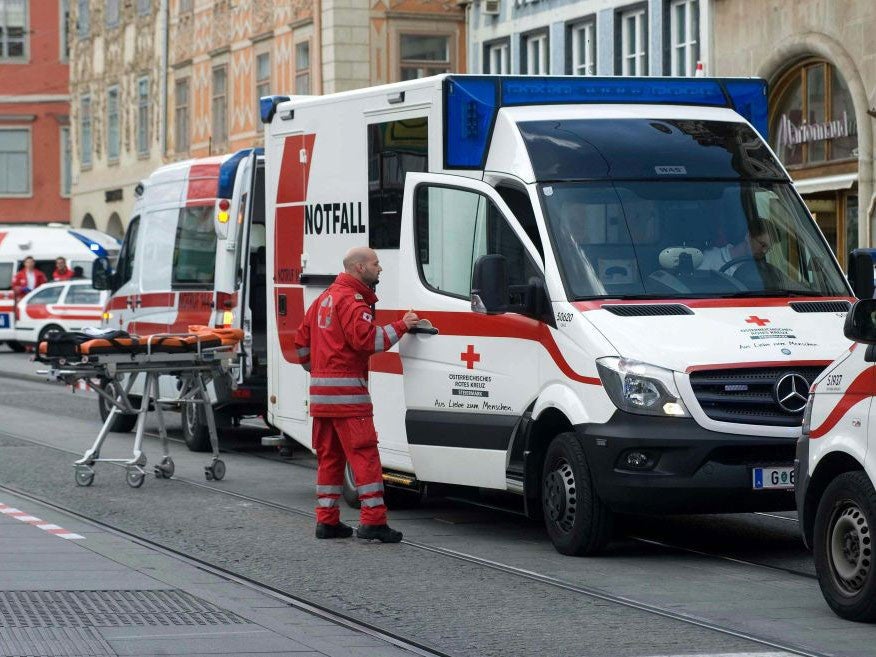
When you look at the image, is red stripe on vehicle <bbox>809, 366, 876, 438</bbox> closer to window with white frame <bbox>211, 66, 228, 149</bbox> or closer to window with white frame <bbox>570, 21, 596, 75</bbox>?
window with white frame <bbox>570, 21, 596, 75</bbox>

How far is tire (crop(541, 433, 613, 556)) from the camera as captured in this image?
10.8 metres

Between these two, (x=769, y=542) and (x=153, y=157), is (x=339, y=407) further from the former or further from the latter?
(x=153, y=157)

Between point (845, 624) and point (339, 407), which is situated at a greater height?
point (339, 407)

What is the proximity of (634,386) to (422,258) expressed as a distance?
7.62ft

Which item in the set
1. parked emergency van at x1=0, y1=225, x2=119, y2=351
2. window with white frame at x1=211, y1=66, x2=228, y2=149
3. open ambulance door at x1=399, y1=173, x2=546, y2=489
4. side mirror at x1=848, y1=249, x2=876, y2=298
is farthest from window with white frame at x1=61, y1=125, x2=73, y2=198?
side mirror at x1=848, y1=249, x2=876, y2=298

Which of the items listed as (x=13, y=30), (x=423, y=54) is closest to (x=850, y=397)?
(x=423, y=54)

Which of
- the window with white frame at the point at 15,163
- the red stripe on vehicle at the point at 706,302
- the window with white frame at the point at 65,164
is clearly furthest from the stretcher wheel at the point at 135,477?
the window with white frame at the point at 15,163

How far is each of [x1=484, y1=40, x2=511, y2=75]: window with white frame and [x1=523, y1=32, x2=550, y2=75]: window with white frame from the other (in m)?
0.83

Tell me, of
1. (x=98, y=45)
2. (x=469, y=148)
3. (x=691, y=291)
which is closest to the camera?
(x=691, y=291)

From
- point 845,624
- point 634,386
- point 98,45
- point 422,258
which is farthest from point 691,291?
point 98,45

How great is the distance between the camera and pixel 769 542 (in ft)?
38.9

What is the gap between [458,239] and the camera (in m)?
12.2

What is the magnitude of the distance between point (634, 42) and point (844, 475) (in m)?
24.6

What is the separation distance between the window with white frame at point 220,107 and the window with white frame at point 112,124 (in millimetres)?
8312
